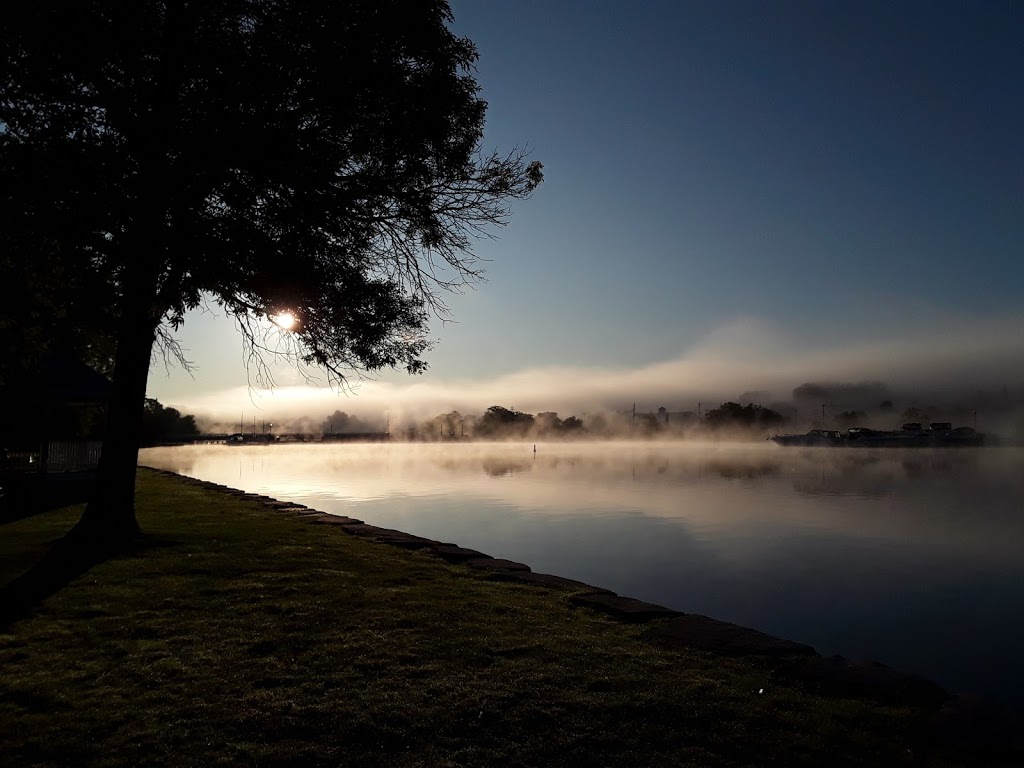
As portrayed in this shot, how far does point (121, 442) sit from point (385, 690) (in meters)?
8.93

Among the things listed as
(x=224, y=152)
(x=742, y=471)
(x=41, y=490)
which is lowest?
(x=742, y=471)

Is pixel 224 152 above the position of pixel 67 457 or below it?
above

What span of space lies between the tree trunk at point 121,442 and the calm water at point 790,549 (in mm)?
8015

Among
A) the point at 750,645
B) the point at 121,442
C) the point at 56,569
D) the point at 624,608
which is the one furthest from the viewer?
the point at 121,442

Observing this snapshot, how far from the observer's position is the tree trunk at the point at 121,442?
11.4 metres

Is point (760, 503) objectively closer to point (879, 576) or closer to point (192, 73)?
point (879, 576)

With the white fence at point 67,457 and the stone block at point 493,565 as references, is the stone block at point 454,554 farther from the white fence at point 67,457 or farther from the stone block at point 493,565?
the white fence at point 67,457

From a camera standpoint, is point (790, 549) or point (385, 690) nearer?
point (385, 690)

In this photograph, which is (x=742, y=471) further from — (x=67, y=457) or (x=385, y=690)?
(x=385, y=690)

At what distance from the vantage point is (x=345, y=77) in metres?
10.3

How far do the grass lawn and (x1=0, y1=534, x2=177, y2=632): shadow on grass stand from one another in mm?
254

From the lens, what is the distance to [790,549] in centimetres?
1748

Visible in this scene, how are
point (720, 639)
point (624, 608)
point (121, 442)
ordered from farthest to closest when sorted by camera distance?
point (121, 442)
point (624, 608)
point (720, 639)

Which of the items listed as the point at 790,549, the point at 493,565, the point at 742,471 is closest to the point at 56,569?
the point at 493,565
